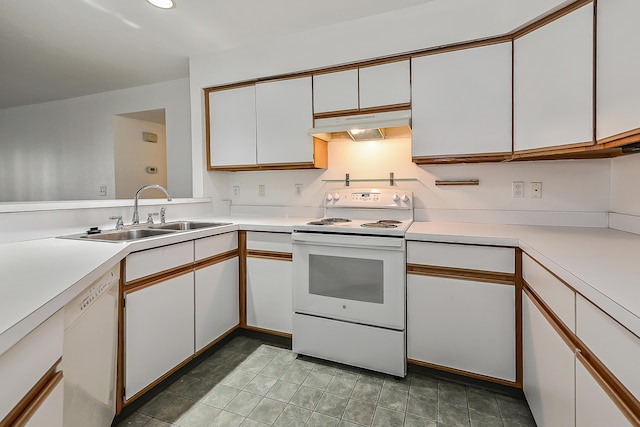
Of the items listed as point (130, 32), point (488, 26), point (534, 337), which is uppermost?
point (130, 32)

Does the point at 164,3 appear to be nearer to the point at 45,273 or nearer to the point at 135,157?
the point at 45,273

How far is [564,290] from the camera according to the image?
101 cm

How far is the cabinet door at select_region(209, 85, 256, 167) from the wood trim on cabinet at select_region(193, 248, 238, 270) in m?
0.82

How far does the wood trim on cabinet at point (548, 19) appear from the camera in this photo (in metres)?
1.47

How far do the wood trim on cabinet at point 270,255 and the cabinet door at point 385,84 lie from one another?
1182mm

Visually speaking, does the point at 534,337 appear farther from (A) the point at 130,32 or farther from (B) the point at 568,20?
(A) the point at 130,32

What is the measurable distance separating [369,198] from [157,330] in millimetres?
1640

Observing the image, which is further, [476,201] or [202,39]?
[202,39]

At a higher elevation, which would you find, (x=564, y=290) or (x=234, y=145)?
(x=234, y=145)

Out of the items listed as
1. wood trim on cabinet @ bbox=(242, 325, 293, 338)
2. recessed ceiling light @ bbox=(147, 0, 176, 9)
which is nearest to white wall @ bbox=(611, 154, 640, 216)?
wood trim on cabinet @ bbox=(242, 325, 293, 338)

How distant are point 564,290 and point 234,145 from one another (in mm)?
2450

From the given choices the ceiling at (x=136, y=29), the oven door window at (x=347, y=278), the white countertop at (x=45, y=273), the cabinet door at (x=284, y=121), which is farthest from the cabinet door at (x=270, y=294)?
the ceiling at (x=136, y=29)

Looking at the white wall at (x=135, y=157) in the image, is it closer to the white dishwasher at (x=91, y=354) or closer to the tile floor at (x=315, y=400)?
the tile floor at (x=315, y=400)

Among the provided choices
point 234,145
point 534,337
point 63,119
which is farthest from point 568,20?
point 63,119
